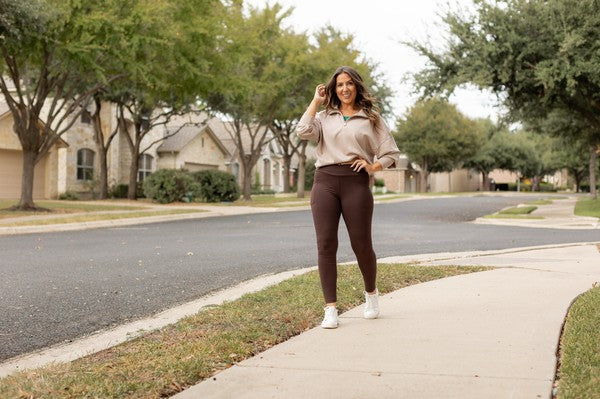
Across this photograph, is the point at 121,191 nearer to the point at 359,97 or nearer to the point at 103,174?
the point at 103,174

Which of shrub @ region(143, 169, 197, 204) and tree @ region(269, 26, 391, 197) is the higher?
tree @ region(269, 26, 391, 197)

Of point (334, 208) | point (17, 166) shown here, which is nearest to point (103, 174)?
point (17, 166)

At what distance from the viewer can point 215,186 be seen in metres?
31.5

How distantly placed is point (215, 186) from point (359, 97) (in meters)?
26.6

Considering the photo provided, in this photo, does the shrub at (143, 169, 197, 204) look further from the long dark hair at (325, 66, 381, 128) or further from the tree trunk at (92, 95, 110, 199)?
the long dark hair at (325, 66, 381, 128)

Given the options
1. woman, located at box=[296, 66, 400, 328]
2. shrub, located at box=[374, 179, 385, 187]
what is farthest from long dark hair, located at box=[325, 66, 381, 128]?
shrub, located at box=[374, 179, 385, 187]

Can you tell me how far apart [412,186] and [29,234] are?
6446 cm

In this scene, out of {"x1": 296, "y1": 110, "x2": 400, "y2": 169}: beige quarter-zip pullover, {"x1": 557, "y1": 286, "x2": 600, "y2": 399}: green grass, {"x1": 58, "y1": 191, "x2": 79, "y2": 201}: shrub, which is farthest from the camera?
{"x1": 58, "y1": 191, "x2": 79, "y2": 201}: shrub

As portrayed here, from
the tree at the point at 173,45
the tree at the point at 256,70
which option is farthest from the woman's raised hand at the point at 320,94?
the tree at the point at 256,70

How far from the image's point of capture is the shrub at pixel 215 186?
3086 centimetres

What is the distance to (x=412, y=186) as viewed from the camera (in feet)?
252

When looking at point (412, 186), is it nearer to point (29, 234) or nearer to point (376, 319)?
point (29, 234)

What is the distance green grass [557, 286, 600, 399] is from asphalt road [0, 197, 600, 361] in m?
3.55

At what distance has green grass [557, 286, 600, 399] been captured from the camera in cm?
338
